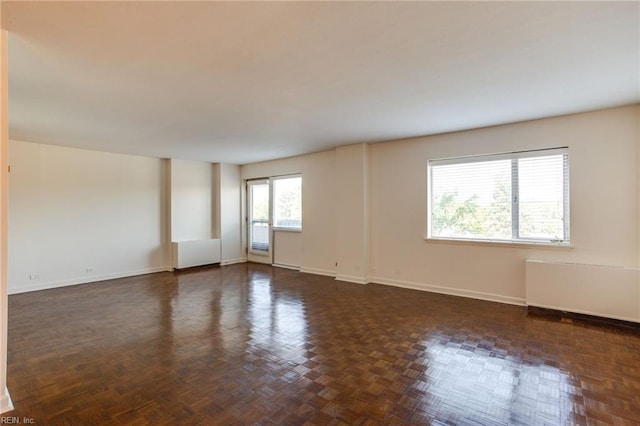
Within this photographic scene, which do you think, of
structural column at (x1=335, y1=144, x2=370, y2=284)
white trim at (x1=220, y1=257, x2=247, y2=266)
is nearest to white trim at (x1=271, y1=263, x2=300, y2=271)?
white trim at (x1=220, y1=257, x2=247, y2=266)

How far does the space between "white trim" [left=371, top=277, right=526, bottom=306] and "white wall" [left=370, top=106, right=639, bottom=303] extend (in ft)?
0.05

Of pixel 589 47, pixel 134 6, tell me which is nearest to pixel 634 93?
pixel 589 47

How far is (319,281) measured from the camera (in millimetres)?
5902

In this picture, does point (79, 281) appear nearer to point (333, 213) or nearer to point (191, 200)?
point (191, 200)

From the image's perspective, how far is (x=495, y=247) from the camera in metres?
4.55

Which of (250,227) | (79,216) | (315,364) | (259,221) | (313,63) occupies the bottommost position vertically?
(315,364)

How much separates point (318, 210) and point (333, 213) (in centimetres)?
40

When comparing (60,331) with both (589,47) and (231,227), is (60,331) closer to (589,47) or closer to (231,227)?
(231,227)

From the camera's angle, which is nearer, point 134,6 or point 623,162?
point 134,6

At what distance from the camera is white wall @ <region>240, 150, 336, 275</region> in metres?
6.47

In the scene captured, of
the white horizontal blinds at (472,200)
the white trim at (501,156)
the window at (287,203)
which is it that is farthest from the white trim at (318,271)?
the white trim at (501,156)

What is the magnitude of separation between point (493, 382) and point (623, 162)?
10.5ft

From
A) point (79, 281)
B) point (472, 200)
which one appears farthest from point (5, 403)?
point (472, 200)

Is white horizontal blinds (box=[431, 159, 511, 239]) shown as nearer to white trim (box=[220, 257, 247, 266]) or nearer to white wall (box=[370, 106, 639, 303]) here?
white wall (box=[370, 106, 639, 303])
